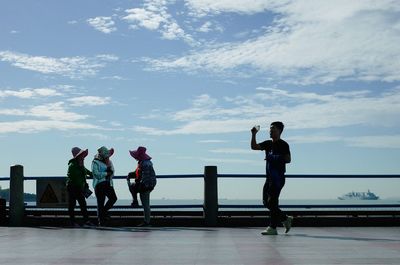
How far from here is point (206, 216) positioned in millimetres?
14969

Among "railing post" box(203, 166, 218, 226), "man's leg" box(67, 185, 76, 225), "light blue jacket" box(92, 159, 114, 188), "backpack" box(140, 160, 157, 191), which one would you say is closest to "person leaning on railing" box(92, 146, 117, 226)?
"light blue jacket" box(92, 159, 114, 188)

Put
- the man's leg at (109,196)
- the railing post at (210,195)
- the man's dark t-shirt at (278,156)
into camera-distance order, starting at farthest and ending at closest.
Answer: the railing post at (210,195)
the man's leg at (109,196)
the man's dark t-shirt at (278,156)

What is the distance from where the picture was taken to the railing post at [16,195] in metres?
15.7

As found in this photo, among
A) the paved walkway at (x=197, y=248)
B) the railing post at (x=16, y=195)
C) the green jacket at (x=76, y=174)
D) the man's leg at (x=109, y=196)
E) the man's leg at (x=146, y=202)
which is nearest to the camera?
the paved walkway at (x=197, y=248)

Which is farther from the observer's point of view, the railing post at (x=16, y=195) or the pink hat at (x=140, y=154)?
the railing post at (x=16, y=195)

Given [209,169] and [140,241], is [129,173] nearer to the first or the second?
[209,169]

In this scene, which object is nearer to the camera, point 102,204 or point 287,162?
point 287,162

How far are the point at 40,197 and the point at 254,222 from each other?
5.03 metres

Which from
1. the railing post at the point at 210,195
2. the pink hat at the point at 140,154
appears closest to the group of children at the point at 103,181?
the pink hat at the point at 140,154

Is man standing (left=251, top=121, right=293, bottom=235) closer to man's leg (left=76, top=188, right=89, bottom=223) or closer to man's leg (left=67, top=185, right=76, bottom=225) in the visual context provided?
man's leg (left=76, top=188, right=89, bottom=223)

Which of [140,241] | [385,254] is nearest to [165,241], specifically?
[140,241]

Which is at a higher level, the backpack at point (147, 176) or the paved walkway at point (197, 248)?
the backpack at point (147, 176)

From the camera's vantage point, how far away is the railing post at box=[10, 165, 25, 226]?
51.6ft

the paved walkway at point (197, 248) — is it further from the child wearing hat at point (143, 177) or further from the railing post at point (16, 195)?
the railing post at point (16, 195)
